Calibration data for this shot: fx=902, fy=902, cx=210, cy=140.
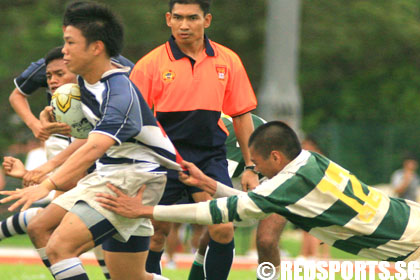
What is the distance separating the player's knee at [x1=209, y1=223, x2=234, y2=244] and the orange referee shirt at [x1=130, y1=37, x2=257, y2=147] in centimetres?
62

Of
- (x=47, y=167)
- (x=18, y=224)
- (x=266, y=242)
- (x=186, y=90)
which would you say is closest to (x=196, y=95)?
(x=186, y=90)

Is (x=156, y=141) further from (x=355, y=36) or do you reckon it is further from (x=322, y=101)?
(x=322, y=101)

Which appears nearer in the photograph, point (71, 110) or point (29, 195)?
point (29, 195)

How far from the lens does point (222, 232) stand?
6.75 metres

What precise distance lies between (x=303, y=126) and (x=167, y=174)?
20006 mm

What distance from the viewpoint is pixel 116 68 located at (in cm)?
595

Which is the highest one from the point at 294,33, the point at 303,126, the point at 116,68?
the point at 116,68

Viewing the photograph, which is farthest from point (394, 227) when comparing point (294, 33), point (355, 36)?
→ point (355, 36)

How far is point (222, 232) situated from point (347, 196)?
1291mm

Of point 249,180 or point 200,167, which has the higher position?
point 200,167

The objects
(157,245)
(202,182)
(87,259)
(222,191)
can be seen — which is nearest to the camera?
(202,182)

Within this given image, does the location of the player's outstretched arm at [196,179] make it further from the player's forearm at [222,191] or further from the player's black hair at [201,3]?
the player's black hair at [201,3]

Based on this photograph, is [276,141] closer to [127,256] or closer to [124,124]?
[124,124]

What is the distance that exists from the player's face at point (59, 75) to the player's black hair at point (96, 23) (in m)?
1.18
